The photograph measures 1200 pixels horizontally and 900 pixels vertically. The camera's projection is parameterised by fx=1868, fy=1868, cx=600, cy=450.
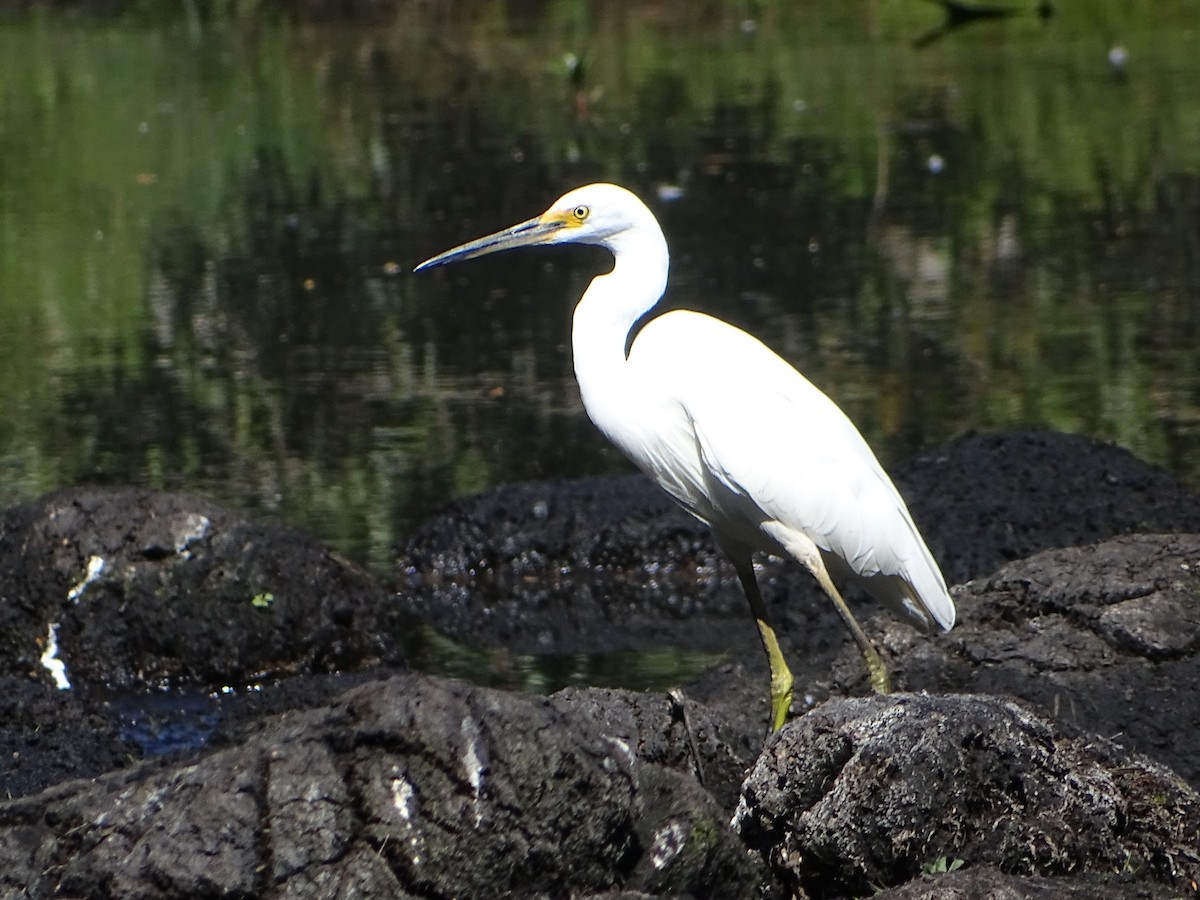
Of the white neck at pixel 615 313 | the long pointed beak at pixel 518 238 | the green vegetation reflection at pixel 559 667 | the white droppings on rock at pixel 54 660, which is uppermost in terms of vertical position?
the long pointed beak at pixel 518 238

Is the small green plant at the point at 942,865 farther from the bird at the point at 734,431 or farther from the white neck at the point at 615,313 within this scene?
the white neck at the point at 615,313

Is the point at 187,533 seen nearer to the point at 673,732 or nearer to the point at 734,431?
the point at 734,431

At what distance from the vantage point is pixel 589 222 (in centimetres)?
481

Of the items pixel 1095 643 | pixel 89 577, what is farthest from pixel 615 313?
pixel 89 577

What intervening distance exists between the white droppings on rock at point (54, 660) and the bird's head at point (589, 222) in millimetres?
1895

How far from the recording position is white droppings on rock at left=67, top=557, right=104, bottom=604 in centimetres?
562

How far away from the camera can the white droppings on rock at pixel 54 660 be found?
18.4ft

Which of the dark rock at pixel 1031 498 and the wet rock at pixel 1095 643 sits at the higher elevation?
the wet rock at pixel 1095 643

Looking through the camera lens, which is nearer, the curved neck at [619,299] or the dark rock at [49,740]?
the dark rock at [49,740]

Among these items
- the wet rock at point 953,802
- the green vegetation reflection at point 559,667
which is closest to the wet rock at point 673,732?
the wet rock at point 953,802

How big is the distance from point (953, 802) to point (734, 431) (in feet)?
4.80

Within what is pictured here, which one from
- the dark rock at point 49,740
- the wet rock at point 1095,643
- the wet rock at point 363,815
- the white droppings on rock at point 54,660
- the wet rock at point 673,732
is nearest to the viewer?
the wet rock at point 363,815

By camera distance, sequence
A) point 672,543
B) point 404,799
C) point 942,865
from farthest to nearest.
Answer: point 672,543, point 942,865, point 404,799

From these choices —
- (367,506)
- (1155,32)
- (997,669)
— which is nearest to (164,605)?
(367,506)
